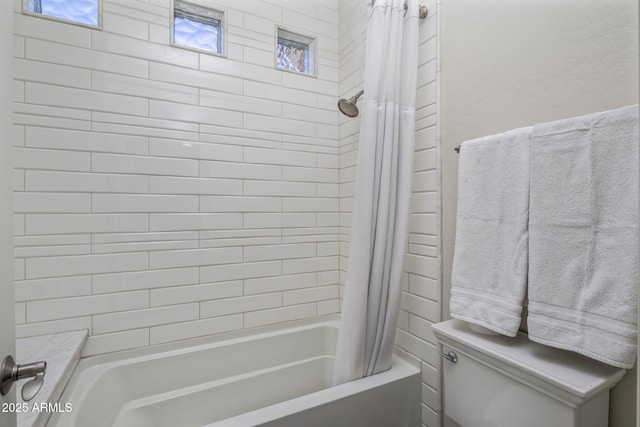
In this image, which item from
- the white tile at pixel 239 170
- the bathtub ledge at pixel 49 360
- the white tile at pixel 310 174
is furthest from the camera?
the white tile at pixel 310 174

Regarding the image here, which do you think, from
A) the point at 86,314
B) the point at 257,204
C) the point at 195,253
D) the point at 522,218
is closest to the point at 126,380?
the point at 86,314

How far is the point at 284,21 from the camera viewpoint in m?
1.84

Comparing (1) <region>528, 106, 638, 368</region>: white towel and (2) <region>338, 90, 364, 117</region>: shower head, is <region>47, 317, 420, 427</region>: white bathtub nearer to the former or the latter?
(1) <region>528, 106, 638, 368</region>: white towel

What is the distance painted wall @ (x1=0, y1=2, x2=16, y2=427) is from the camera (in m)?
0.52

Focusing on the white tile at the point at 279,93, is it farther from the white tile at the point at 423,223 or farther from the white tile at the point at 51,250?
the white tile at the point at 51,250

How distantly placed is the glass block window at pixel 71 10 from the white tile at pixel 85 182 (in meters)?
0.73

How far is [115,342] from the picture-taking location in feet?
4.79

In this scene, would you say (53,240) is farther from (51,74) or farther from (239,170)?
(239,170)

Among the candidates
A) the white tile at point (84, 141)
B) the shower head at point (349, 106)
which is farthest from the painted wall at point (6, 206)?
the shower head at point (349, 106)

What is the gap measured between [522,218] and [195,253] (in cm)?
150

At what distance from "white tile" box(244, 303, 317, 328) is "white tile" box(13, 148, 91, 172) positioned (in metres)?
1.14

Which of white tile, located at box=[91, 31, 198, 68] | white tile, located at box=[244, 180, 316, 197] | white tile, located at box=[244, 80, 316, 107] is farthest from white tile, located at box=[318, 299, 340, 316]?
white tile, located at box=[91, 31, 198, 68]

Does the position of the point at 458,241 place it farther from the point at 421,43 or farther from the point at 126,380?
the point at 126,380

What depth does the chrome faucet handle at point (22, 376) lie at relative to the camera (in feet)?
1.66
